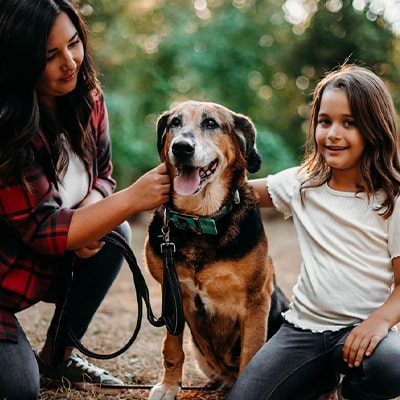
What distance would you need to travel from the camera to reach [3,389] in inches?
93.7

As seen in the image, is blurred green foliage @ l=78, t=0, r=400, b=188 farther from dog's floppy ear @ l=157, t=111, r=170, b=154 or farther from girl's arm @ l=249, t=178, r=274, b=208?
girl's arm @ l=249, t=178, r=274, b=208

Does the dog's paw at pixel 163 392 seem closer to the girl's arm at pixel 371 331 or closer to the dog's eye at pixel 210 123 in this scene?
the girl's arm at pixel 371 331

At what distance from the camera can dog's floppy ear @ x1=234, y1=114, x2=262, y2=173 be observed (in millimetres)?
2918

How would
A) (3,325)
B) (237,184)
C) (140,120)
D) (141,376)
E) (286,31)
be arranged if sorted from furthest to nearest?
(286,31)
(140,120)
(141,376)
(237,184)
(3,325)

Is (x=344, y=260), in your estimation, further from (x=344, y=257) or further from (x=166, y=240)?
(x=166, y=240)

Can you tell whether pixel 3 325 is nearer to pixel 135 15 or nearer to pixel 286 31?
pixel 135 15

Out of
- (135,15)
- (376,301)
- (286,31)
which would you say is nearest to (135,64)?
(135,15)

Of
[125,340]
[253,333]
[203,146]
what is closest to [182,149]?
[203,146]

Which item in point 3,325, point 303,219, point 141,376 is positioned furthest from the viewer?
point 141,376

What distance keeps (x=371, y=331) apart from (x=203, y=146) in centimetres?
112

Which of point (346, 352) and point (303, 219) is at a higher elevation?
point (303, 219)

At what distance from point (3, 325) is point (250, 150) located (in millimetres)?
1426

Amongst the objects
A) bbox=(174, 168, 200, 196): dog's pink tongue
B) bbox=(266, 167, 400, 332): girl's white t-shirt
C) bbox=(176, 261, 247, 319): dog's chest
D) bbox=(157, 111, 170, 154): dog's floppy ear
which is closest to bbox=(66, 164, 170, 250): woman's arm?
bbox=(174, 168, 200, 196): dog's pink tongue

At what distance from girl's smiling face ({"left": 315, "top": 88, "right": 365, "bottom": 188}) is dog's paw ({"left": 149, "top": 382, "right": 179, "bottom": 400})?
4.49 ft
